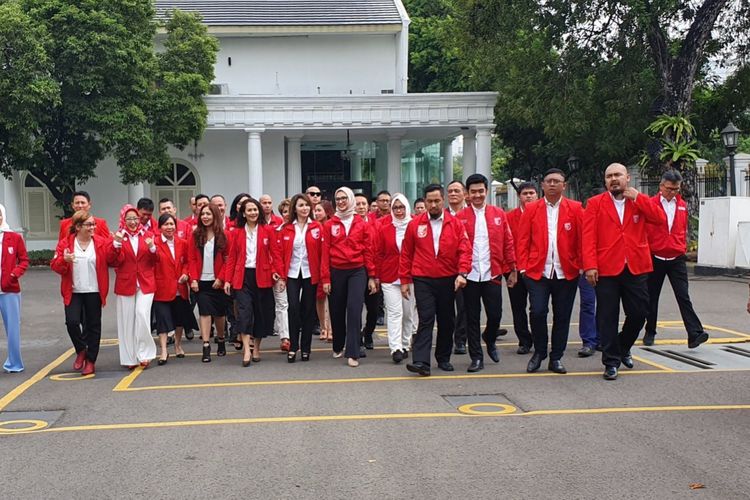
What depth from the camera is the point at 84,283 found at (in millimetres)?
8828

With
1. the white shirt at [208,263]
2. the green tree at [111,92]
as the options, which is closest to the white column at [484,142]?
the green tree at [111,92]

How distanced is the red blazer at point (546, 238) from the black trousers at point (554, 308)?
0.34ft

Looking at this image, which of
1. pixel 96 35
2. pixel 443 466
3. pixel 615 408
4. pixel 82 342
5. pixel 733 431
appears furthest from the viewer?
pixel 96 35

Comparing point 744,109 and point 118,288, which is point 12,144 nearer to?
point 118,288

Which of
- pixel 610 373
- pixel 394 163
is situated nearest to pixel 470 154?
pixel 394 163

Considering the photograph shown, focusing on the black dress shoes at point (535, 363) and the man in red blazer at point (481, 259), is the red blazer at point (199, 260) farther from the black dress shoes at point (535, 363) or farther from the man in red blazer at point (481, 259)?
the black dress shoes at point (535, 363)

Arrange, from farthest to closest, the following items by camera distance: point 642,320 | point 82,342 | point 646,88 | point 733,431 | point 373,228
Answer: point 646,88 < point 373,228 < point 82,342 < point 642,320 < point 733,431

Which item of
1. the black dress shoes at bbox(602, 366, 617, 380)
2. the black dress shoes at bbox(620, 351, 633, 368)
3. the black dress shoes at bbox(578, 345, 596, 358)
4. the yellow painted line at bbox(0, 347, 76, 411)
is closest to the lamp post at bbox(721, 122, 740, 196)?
the black dress shoes at bbox(578, 345, 596, 358)

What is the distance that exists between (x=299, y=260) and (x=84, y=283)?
237 centimetres

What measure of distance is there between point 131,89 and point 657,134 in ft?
49.8

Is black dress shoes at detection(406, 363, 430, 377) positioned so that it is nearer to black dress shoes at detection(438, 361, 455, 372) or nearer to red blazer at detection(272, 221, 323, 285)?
black dress shoes at detection(438, 361, 455, 372)

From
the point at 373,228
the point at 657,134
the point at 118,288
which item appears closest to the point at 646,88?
the point at 657,134

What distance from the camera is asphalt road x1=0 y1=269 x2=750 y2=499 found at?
512cm

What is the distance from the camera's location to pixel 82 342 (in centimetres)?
898
